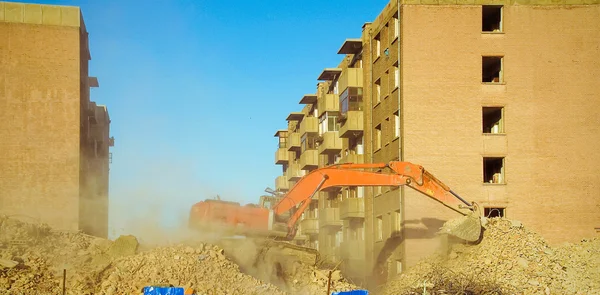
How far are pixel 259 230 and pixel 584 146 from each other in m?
19.1

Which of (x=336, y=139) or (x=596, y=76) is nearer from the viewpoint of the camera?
(x=596, y=76)

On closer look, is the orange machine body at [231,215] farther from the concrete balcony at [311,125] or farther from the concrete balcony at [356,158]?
the concrete balcony at [311,125]

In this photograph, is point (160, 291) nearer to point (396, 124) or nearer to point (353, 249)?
point (396, 124)

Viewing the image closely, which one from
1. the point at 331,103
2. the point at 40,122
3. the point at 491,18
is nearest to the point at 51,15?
the point at 40,122

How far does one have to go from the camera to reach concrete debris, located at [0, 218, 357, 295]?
2545cm

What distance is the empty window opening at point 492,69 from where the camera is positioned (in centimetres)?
4247

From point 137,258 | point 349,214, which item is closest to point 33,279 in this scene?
point 137,258

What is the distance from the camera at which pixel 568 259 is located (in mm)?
34938

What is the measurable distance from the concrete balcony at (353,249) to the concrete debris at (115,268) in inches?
743

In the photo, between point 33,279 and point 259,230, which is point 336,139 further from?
point 33,279

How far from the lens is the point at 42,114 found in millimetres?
45812

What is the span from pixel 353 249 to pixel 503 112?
14.3m

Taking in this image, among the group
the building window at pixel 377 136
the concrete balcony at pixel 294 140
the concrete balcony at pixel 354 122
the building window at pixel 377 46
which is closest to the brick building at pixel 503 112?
the building window at pixel 377 136

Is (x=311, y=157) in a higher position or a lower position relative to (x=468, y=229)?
higher
